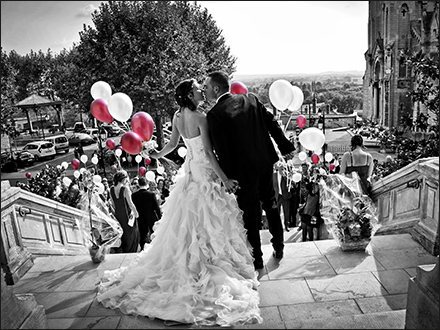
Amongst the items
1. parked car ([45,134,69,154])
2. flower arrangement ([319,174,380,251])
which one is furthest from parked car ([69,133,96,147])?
flower arrangement ([319,174,380,251])

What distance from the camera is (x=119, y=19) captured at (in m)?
20.1

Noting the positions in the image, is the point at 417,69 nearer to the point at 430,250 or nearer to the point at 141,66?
the point at 430,250

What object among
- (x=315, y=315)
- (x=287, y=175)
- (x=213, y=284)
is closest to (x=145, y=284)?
(x=213, y=284)

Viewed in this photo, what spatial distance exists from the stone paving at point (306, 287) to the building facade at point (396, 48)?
29.8 m

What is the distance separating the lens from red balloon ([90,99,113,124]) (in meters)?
5.16

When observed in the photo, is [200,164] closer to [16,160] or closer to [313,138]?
[313,138]

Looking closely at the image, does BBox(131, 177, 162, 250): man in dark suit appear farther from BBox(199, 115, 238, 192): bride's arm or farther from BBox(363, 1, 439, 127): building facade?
BBox(363, 1, 439, 127): building facade

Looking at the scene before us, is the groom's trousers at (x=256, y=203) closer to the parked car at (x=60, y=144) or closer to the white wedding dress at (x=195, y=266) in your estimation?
the white wedding dress at (x=195, y=266)

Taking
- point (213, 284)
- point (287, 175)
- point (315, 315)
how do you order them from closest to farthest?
point (315, 315) < point (213, 284) < point (287, 175)

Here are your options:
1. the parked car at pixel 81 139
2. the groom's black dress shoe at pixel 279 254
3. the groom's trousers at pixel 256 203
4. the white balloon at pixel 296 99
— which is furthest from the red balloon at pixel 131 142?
the parked car at pixel 81 139

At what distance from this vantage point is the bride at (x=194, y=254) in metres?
3.45

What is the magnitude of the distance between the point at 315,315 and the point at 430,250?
Answer: 2.04 metres

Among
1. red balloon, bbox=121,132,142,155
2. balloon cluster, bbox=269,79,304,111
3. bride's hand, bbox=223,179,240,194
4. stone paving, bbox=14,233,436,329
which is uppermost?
balloon cluster, bbox=269,79,304,111

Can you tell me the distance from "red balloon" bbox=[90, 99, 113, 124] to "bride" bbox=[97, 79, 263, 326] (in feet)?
4.81
